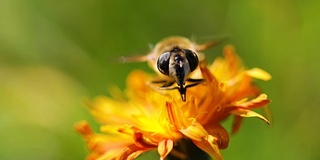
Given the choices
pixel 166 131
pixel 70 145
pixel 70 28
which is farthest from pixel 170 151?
pixel 70 28

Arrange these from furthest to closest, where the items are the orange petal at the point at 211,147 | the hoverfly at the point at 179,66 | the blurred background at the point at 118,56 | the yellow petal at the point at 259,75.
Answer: the blurred background at the point at 118,56 < the yellow petal at the point at 259,75 < the hoverfly at the point at 179,66 < the orange petal at the point at 211,147

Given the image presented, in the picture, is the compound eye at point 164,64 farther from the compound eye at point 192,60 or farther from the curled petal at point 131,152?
the curled petal at point 131,152

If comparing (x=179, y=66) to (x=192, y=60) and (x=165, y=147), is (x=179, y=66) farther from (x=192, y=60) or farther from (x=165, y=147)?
(x=165, y=147)

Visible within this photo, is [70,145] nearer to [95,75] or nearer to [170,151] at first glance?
[95,75]

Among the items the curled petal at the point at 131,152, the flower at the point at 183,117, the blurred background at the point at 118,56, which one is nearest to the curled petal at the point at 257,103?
the flower at the point at 183,117

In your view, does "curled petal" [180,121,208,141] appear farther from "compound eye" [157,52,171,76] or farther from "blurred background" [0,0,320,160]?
"blurred background" [0,0,320,160]

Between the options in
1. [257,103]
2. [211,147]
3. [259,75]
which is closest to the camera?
[211,147]

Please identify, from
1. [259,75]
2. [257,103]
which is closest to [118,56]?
[259,75]

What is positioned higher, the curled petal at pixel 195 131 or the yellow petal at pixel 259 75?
the yellow petal at pixel 259 75

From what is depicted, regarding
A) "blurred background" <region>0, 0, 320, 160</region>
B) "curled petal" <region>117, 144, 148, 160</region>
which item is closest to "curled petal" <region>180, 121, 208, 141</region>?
"curled petal" <region>117, 144, 148, 160</region>
